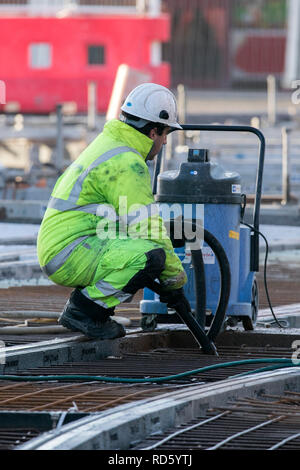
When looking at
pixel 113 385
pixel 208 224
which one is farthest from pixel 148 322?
pixel 113 385

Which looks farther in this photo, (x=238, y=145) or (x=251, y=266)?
(x=238, y=145)

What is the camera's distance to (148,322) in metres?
7.55

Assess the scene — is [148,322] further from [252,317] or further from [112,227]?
[112,227]

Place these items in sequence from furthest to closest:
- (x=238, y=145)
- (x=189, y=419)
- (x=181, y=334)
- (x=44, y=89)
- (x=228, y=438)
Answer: (x=44, y=89) < (x=238, y=145) < (x=181, y=334) < (x=189, y=419) < (x=228, y=438)

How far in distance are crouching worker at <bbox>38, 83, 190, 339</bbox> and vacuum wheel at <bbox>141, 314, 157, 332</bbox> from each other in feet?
1.53

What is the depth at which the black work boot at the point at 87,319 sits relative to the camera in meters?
6.99

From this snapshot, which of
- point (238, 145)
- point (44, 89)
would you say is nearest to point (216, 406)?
point (238, 145)

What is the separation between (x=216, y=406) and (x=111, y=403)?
0.50 m

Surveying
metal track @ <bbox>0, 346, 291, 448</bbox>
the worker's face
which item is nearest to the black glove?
metal track @ <bbox>0, 346, 291, 448</bbox>

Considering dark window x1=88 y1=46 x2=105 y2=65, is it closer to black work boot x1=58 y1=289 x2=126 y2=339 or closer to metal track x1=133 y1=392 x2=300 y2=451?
black work boot x1=58 y1=289 x2=126 y2=339

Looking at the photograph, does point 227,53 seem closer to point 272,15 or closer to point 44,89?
point 272,15

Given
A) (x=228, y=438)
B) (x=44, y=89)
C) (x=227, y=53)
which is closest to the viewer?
(x=228, y=438)

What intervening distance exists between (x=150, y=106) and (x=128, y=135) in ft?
0.68

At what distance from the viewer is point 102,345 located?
278 inches
